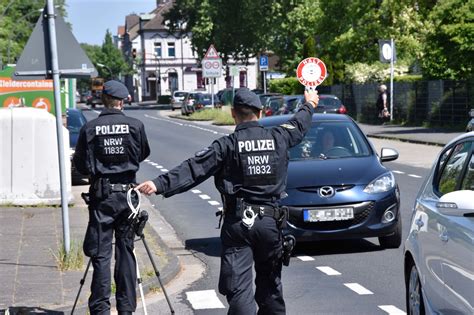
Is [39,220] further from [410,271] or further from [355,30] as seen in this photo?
[355,30]

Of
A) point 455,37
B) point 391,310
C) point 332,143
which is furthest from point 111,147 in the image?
point 455,37

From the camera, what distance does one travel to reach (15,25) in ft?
221

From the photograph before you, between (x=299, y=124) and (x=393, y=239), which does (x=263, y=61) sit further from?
(x=299, y=124)

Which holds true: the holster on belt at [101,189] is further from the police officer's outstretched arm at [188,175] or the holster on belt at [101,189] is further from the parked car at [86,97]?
the parked car at [86,97]

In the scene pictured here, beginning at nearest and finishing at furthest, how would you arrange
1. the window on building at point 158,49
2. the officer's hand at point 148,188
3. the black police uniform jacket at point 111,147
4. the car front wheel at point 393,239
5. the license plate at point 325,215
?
the officer's hand at point 148,188 < the black police uniform jacket at point 111,147 < the license plate at point 325,215 < the car front wheel at point 393,239 < the window on building at point 158,49

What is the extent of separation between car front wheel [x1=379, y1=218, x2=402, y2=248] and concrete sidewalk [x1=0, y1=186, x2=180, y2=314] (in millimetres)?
2402

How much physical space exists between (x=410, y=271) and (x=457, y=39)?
98.3ft

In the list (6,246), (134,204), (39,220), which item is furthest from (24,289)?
(39,220)

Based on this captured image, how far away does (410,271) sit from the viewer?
791 cm

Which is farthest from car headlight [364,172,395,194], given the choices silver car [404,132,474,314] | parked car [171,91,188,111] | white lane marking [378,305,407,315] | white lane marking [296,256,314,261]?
parked car [171,91,188,111]

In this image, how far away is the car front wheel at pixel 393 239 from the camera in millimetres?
12577

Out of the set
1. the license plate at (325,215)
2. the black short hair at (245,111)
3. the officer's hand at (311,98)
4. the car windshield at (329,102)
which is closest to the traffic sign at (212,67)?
the car windshield at (329,102)

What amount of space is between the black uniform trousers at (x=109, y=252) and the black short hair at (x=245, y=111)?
1.68 meters

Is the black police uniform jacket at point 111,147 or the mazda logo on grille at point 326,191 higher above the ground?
the black police uniform jacket at point 111,147
